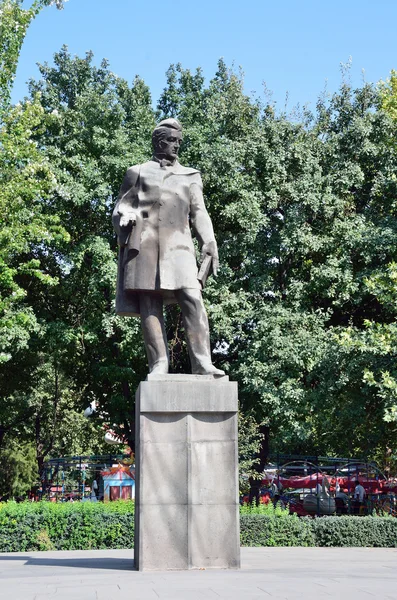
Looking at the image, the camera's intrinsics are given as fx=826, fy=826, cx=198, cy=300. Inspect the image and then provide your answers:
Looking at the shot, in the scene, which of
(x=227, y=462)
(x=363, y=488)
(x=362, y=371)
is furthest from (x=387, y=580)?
(x=363, y=488)

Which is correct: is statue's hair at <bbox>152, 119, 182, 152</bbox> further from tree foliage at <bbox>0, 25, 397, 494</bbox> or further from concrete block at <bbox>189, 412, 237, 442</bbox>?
tree foliage at <bbox>0, 25, 397, 494</bbox>

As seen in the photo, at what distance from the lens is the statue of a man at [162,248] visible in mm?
9227

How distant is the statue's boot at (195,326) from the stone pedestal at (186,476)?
35 cm

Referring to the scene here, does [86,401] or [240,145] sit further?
[86,401]

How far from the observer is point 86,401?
95.7 ft

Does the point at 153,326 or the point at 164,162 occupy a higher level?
the point at 164,162

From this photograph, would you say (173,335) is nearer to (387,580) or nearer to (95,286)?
(95,286)

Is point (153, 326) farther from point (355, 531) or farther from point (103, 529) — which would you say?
point (355, 531)

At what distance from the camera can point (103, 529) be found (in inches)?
587

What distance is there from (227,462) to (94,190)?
16.9m

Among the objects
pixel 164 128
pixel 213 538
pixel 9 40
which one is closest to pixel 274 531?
pixel 213 538

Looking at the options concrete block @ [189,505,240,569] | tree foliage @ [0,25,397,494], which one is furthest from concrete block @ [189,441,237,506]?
tree foliage @ [0,25,397,494]

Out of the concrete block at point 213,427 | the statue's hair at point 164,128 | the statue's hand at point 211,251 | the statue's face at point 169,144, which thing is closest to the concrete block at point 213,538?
the concrete block at point 213,427

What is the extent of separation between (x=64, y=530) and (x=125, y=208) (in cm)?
779
